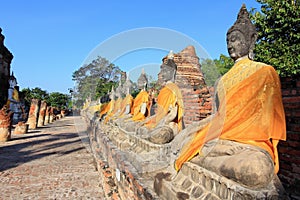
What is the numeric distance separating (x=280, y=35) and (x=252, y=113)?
8968 millimetres

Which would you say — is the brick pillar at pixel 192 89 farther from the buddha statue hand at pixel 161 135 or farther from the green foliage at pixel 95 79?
the green foliage at pixel 95 79

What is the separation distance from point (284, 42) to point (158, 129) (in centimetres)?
785

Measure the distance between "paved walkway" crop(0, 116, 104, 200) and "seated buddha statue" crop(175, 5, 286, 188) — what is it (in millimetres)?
3880

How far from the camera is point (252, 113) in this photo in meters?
2.49

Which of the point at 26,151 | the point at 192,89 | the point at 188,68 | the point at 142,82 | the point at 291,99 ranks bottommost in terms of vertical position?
the point at 26,151

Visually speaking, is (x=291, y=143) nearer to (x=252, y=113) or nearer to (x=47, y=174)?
(x=252, y=113)

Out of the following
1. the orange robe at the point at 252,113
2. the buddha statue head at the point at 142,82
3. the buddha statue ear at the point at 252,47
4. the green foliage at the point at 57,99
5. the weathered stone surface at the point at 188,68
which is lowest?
the orange robe at the point at 252,113

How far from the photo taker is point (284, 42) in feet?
32.6

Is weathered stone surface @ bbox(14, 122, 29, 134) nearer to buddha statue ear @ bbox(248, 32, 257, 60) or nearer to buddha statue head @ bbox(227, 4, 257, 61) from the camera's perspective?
buddha statue head @ bbox(227, 4, 257, 61)

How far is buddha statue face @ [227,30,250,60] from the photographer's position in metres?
2.86

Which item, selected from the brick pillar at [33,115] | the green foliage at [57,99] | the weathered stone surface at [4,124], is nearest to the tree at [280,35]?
the weathered stone surface at [4,124]

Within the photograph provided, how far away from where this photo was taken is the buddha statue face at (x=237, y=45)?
286 cm

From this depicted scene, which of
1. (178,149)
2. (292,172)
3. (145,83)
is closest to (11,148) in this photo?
(145,83)

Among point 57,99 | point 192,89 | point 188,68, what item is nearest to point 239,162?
point 192,89
